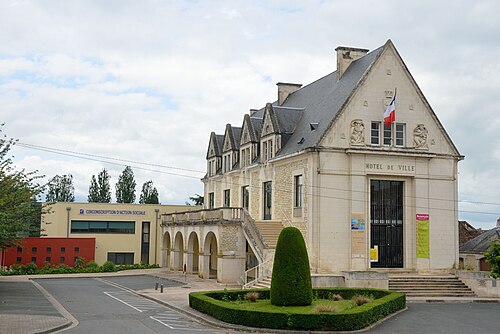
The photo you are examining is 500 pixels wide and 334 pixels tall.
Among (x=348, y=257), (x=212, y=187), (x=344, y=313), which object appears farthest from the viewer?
(x=212, y=187)

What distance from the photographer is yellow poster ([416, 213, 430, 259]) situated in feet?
112

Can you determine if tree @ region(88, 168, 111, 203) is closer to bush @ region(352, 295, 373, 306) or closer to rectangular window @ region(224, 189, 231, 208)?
rectangular window @ region(224, 189, 231, 208)

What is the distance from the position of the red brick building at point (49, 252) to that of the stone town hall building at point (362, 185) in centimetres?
1804

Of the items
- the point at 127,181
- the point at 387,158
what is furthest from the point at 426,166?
the point at 127,181

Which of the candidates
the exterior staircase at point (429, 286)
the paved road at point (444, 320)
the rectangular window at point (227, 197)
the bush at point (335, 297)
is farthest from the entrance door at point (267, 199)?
the paved road at point (444, 320)

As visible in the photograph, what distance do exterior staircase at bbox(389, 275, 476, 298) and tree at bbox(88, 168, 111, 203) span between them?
187 feet

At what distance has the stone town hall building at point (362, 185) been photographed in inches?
1307

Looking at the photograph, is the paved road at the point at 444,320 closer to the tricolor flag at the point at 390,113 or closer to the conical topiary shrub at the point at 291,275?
the conical topiary shrub at the point at 291,275

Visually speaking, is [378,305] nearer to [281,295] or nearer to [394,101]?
[281,295]

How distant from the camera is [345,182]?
33.6 m

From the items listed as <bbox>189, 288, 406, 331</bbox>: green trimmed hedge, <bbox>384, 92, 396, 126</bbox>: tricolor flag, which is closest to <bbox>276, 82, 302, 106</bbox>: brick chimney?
<bbox>384, 92, 396, 126</bbox>: tricolor flag

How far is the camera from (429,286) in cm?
3123

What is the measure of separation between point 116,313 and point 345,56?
21.7 m

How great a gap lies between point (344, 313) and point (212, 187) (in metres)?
33.8
